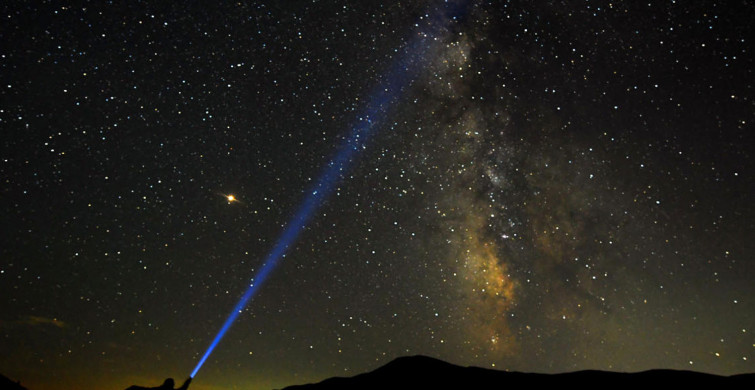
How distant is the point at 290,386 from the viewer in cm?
1147

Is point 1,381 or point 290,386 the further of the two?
point 1,381

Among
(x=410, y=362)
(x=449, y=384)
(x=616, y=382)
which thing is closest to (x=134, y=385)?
(x=410, y=362)

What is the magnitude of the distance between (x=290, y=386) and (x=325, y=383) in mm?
1578

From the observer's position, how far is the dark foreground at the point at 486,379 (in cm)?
698

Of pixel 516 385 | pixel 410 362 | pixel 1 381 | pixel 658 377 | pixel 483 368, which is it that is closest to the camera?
pixel 658 377

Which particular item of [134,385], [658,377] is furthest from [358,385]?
[134,385]

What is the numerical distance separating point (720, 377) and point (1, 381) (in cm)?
1917

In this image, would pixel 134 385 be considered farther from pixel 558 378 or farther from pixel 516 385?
pixel 558 378

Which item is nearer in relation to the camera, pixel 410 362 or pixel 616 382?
pixel 616 382

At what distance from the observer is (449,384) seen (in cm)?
836

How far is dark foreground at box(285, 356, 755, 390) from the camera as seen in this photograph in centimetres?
698

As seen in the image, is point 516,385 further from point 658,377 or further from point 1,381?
point 1,381

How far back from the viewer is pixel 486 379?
28.1ft

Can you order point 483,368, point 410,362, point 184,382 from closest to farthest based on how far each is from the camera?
point 483,368
point 410,362
point 184,382
